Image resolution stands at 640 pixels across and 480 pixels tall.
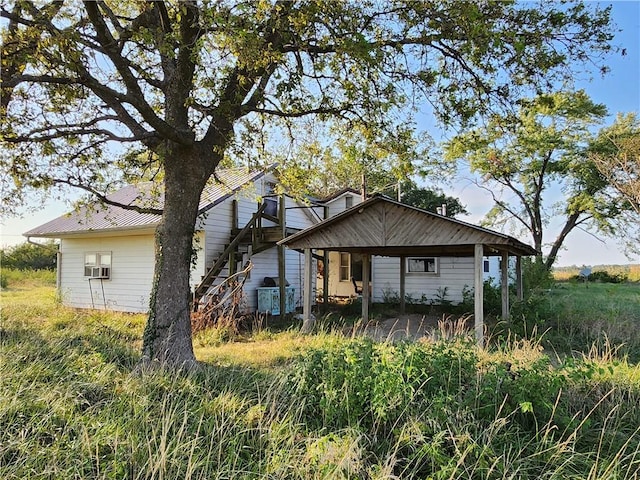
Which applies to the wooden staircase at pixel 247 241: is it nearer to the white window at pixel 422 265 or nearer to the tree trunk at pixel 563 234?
the white window at pixel 422 265

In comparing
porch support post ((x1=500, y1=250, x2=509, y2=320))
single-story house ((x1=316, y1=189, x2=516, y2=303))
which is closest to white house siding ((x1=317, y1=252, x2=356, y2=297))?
single-story house ((x1=316, y1=189, x2=516, y2=303))

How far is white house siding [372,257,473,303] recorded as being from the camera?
14.9 m

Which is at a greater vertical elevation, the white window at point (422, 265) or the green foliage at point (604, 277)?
the white window at point (422, 265)

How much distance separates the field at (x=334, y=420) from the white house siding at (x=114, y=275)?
8417 millimetres

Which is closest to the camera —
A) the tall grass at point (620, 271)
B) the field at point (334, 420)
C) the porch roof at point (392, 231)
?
the field at point (334, 420)

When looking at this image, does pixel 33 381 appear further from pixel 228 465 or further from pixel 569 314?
pixel 569 314

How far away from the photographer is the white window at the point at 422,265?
50.6 feet

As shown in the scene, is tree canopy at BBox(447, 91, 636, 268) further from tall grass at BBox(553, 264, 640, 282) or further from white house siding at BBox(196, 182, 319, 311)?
white house siding at BBox(196, 182, 319, 311)

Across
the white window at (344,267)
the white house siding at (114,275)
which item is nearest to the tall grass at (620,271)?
the white window at (344,267)

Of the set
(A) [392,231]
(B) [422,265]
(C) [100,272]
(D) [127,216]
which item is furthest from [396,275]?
(C) [100,272]

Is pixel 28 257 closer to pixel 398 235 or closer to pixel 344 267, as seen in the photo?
pixel 344 267

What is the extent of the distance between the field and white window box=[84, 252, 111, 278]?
32.5ft

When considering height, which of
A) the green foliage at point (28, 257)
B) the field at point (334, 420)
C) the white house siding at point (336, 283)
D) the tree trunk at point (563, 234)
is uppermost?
the tree trunk at point (563, 234)

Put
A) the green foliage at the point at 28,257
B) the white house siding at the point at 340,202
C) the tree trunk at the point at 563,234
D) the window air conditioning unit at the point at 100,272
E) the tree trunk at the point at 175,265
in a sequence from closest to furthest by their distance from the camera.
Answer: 1. the tree trunk at the point at 175,265
2. the window air conditioning unit at the point at 100,272
3. the white house siding at the point at 340,202
4. the tree trunk at the point at 563,234
5. the green foliage at the point at 28,257
